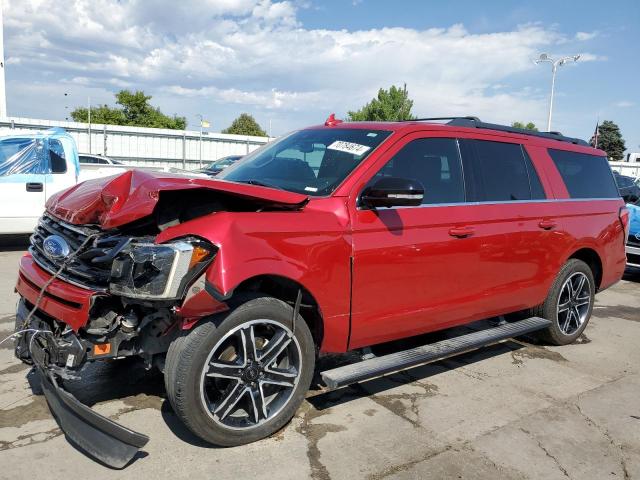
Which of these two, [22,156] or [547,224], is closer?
[547,224]

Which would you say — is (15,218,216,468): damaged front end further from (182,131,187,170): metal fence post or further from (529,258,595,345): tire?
(182,131,187,170): metal fence post

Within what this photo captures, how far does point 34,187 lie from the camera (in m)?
9.02

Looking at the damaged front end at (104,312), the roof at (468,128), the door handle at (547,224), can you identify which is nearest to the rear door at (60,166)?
the roof at (468,128)

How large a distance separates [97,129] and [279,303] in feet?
64.6

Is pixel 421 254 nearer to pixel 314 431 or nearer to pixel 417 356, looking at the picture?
pixel 417 356

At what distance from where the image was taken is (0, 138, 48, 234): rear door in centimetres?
884

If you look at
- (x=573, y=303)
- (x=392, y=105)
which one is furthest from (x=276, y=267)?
(x=392, y=105)

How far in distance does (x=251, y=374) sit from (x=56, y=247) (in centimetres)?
140

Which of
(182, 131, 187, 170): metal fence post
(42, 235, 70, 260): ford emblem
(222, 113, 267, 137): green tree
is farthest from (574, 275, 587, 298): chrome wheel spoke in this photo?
(222, 113, 267, 137): green tree

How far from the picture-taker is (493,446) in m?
3.35

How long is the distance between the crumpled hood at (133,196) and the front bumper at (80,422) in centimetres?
73

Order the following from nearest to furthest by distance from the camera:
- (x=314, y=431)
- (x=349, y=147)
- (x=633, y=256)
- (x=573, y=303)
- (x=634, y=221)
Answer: (x=314, y=431) → (x=349, y=147) → (x=573, y=303) → (x=633, y=256) → (x=634, y=221)

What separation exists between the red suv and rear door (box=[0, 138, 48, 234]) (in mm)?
5863

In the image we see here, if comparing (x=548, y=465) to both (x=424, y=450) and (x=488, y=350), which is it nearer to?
(x=424, y=450)
